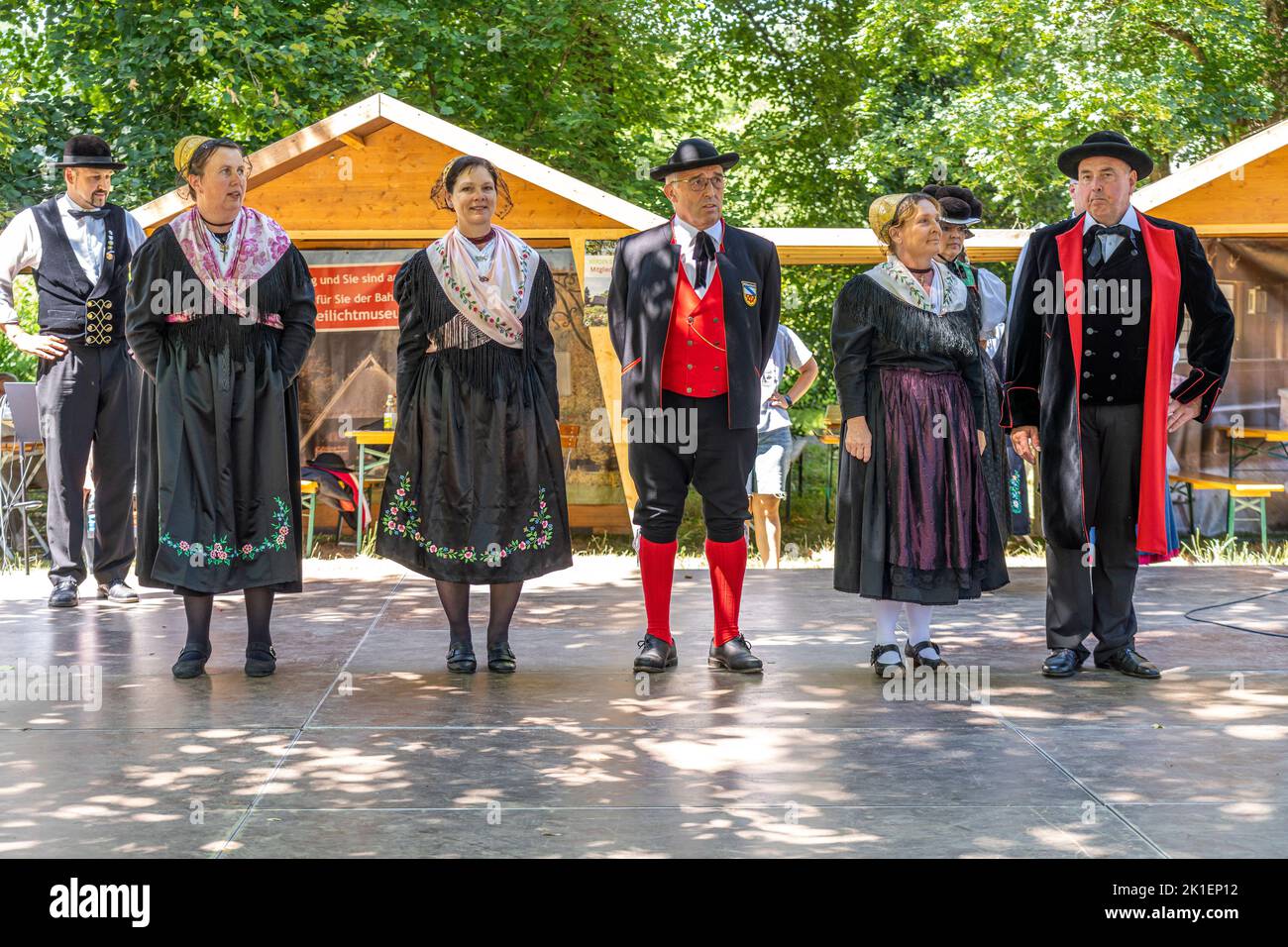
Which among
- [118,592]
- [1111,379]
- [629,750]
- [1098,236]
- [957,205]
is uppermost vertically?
[957,205]

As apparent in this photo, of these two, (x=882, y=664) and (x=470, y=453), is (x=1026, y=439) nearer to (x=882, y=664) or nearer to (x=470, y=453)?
(x=882, y=664)

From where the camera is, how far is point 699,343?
6.04 metres

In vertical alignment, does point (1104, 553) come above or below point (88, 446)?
below

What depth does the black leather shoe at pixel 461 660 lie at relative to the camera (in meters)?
6.23

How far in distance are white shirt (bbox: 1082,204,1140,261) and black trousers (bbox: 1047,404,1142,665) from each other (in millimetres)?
617

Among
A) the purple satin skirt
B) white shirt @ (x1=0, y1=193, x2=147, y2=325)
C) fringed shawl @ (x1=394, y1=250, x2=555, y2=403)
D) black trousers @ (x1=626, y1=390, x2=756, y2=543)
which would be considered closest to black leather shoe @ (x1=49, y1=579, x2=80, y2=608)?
white shirt @ (x1=0, y1=193, x2=147, y2=325)

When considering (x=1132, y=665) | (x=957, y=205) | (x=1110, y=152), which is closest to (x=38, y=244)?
(x=957, y=205)

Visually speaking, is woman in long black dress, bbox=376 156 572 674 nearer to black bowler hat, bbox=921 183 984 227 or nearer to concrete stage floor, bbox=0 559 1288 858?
concrete stage floor, bbox=0 559 1288 858

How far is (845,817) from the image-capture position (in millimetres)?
4172

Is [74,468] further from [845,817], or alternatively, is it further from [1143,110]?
[1143,110]

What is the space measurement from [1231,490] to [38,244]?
8.40 meters

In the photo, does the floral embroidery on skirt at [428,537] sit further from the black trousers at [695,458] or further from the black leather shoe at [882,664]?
the black leather shoe at [882,664]

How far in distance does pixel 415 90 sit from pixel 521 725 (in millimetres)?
14807
